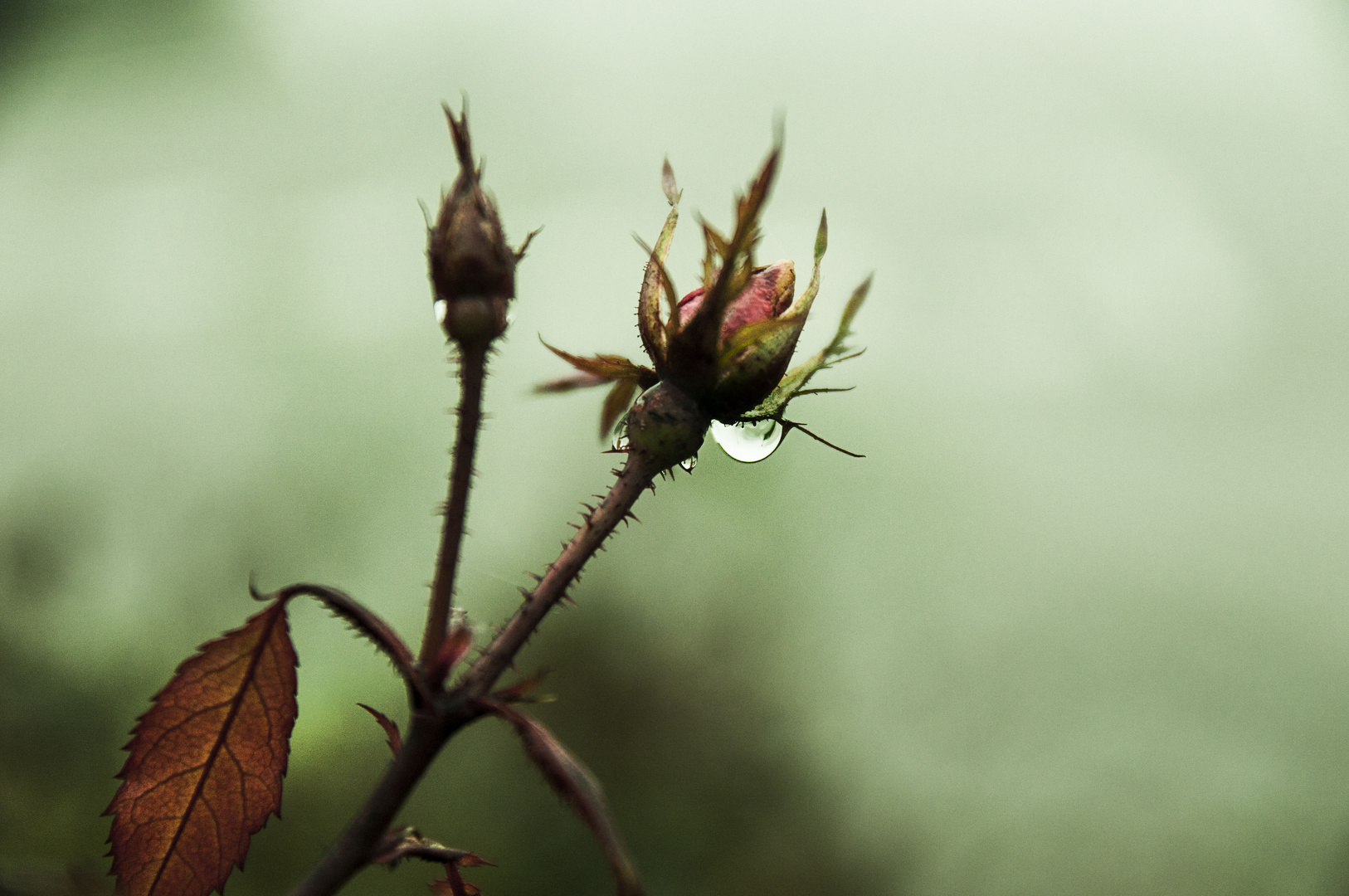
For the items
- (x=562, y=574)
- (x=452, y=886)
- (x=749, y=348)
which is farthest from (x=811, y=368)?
(x=452, y=886)

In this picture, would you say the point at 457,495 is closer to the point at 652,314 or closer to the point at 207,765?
the point at 652,314

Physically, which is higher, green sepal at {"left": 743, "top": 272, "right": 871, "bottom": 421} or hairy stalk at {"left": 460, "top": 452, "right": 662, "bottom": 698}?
green sepal at {"left": 743, "top": 272, "right": 871, "bottom": 421}

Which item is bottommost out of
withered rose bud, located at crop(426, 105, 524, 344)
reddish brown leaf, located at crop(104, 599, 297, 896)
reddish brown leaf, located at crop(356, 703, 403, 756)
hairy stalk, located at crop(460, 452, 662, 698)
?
reddish brown leaf, located at crop(104, 599, 297, 896)

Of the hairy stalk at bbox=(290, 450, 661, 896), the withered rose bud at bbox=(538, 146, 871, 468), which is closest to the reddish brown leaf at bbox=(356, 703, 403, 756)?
the hairy stalk at bbox=(290, 450, 661, 896)

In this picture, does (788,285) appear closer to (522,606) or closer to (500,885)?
(522,606)

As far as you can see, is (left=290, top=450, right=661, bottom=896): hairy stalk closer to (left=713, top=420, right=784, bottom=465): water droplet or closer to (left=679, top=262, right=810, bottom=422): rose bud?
(left=679, top=262, right=810, bottom=422): rose bud

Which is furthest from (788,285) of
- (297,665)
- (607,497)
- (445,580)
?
(297,665)
